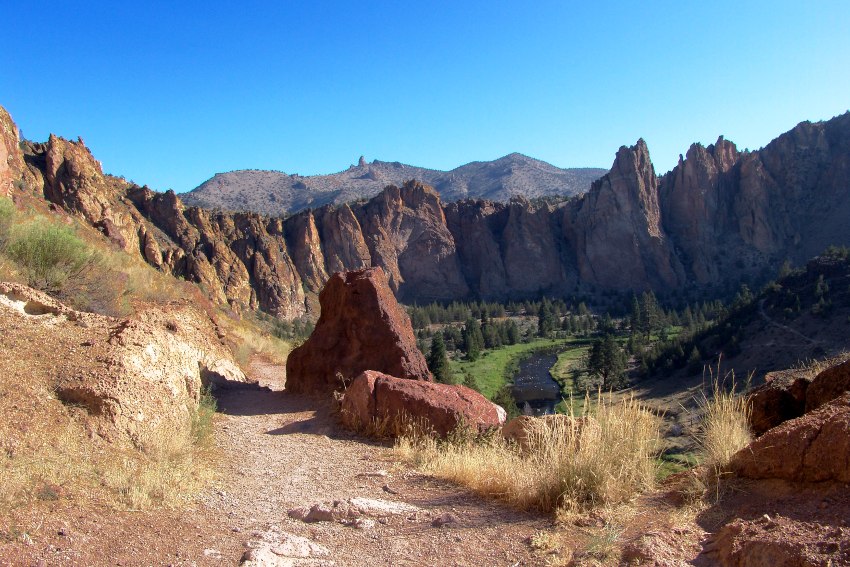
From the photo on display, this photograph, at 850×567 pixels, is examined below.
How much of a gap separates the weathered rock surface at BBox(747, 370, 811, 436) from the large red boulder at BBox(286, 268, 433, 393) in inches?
223

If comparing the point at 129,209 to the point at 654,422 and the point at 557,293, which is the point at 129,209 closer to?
the point at 654,422

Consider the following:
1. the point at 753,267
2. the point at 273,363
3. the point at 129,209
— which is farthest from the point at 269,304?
the point at 753,267

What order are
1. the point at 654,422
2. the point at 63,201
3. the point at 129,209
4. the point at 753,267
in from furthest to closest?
the point at 753,267
the point at 129,209
the point at 63,201
the point at 654,422

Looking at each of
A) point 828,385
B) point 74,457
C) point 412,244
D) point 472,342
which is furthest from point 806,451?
point 412,244

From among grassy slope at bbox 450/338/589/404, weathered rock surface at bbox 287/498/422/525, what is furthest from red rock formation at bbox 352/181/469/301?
weathered rock surface at bbox 287/498/422/525

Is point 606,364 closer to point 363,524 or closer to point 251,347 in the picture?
point 251,347

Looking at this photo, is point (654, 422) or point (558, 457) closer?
point (558, 457)

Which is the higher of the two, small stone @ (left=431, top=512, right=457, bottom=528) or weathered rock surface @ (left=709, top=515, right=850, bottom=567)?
weathered rock surface @ (left=709, top=515, right=850, bottom=567)

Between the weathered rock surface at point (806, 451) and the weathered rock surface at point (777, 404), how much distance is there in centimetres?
115

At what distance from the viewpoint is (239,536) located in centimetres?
400

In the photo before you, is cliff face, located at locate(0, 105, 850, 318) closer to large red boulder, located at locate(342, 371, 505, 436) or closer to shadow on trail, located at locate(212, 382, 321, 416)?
shadow on trail, located at locate(212, 382, 321, 416)

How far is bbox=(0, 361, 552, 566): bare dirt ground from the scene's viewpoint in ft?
11.3

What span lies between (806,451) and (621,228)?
101728 millimetres

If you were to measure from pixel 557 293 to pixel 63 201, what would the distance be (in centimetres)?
7686
